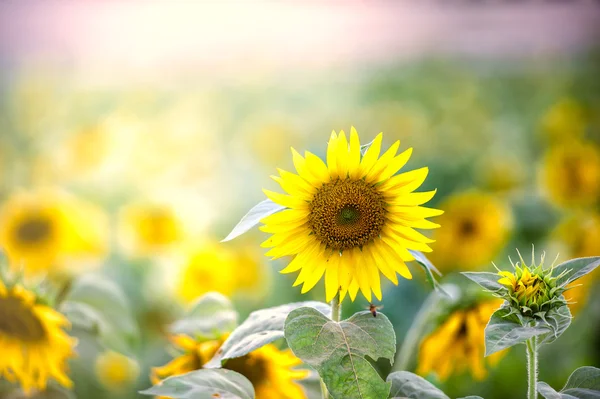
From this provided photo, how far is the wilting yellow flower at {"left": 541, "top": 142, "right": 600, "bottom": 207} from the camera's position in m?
1.45

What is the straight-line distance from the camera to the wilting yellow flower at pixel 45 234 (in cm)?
108

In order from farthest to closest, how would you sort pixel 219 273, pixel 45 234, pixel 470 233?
pixel 470 233 → pixel 219 273 → pixel 45 234

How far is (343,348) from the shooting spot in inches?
20.7

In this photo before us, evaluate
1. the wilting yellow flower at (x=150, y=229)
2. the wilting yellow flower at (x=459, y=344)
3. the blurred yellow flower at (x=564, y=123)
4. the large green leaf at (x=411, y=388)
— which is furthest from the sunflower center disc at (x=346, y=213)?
the blurred yellow flower at (x=564, y=123)

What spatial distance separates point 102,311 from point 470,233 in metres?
0.74

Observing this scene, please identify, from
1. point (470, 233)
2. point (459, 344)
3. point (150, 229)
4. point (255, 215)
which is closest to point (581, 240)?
point (470, 233)

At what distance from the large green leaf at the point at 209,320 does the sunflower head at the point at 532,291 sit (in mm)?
253

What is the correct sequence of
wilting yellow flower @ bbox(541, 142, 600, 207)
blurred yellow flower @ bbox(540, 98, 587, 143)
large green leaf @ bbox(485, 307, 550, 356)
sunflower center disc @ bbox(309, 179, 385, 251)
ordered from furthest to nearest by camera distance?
blurred yellow flower @ bbox(540, 98, 587, 143) → wilting yellow flower @ bbox(541, 142, 600, 207) → sunflower center disc @ bbox(309, 179, 385, 251) → large green leaf @ bbox(485, 307, 550, 356)

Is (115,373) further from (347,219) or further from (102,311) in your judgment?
(347,219)

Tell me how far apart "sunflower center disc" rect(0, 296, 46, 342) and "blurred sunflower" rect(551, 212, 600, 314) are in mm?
745

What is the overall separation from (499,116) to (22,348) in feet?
6.14

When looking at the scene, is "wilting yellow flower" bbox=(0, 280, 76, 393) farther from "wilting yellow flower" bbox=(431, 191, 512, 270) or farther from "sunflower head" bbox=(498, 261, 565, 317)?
"wilting yellow flower" bbox=(431, 191, 512, 270)

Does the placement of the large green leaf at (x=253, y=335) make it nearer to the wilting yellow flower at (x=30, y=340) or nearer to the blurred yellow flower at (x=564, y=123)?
the wilting yellow flower at (x=30, y=340)

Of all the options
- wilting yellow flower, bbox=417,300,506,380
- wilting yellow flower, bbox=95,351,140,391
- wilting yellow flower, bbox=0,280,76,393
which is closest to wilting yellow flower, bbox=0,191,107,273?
wilting yellow flower, bbox=95,351,140,391
